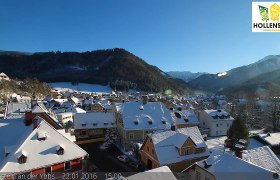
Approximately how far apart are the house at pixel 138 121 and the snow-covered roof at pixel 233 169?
25.9 meters

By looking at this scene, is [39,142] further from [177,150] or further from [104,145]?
[104,145]

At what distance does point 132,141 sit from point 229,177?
28436mm

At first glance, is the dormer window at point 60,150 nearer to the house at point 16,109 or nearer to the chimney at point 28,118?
the chimney at point 28,118

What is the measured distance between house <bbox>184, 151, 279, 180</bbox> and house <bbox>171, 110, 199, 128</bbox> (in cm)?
3683

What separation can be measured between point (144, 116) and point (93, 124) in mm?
15441

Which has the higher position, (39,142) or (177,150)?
(39,142)

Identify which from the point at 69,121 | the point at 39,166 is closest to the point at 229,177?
the point at 39,166

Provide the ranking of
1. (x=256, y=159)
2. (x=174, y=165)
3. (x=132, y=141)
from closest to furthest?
1. (x=256, y=159)
2. (x=174, y=165)
3. (x=132, y=141)

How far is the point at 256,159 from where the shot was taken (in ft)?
89.4

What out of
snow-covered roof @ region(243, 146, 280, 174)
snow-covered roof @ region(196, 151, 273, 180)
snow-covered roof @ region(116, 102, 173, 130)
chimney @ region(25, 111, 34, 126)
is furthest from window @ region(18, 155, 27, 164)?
snow-covered roof @ region(116, 102, 173, 130)

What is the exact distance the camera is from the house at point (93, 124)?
60.8 metres

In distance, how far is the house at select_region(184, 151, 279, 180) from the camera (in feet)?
73.2

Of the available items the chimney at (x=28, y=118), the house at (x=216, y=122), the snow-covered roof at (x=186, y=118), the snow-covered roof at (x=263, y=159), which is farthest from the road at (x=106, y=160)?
the house at (x=216, y=122)

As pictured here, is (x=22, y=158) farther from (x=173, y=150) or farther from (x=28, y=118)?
(x=173, y=150)
